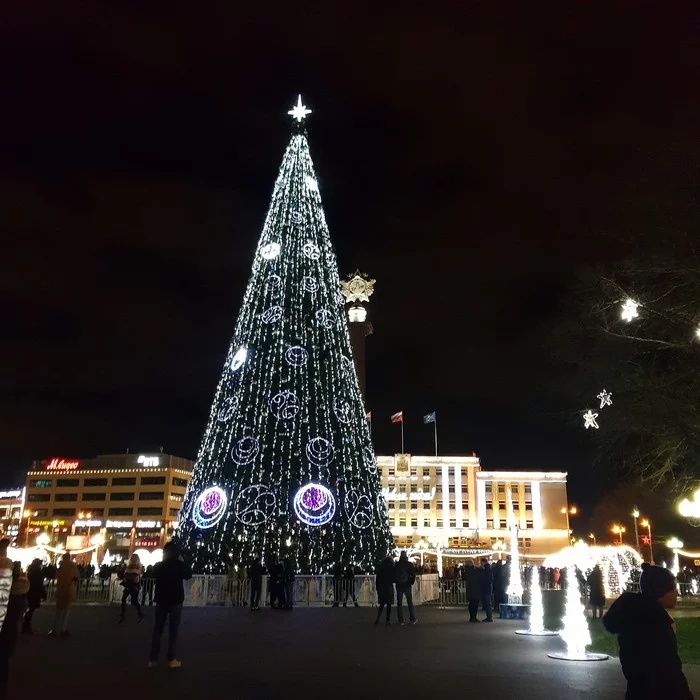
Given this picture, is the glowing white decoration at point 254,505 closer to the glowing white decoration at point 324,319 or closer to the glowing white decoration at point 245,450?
the glowing white decoration at point 245,450

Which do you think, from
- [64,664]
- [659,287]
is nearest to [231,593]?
[64,664]

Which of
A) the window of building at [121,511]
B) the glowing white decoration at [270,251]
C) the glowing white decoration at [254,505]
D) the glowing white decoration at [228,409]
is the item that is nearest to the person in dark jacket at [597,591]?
the glowing white decoration at [254,505]

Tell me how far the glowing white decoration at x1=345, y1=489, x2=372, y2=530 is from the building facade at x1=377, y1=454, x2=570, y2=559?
242 ft

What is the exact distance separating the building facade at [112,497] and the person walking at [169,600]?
94.6 meters

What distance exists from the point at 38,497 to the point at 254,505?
10274cm

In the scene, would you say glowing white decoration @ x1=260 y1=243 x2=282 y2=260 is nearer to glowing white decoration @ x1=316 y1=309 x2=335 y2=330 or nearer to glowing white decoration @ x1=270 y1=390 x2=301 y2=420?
glowing white decoration @ x1=316 y1=309 x2=335 y2=330

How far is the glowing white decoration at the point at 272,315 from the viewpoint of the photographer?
2138 cm

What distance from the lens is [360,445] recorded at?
21.5 m

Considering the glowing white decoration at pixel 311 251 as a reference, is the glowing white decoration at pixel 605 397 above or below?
below

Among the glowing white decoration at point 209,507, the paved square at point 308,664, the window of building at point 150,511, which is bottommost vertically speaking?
the paved square at point 308,664

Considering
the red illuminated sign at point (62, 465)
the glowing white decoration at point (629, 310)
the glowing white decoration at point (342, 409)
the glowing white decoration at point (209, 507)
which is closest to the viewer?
the glowing white decoration at point (629, 310)

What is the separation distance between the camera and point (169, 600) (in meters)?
8.61

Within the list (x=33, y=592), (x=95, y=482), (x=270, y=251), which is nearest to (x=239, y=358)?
(x=270, y=251)

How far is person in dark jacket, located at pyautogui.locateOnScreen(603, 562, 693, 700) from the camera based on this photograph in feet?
13.2
